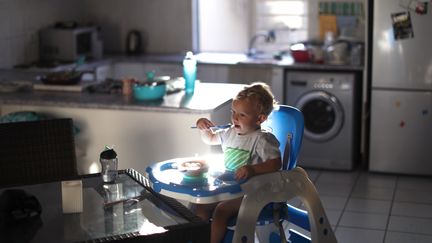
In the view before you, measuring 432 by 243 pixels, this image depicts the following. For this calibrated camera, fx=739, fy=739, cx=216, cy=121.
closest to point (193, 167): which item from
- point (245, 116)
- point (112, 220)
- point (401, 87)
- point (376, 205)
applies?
point (245, 116)

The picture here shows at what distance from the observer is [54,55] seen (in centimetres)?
655

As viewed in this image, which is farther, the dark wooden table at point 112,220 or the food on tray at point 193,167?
the food on tray at point 193,167

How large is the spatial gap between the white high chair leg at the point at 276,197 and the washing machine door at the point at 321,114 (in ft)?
8.90

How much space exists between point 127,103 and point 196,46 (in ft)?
9.25

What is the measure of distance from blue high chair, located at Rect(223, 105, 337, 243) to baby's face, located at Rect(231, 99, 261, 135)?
248 millimetres

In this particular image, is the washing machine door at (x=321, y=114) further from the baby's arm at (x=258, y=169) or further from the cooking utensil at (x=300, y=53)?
the baby's arm at (x=258, y=169)

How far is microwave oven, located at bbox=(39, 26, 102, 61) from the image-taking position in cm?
647

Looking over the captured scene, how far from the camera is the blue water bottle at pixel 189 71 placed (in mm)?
4500

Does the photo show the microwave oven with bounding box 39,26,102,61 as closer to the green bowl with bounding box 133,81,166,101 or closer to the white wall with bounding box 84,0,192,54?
the white wall with bounding box 84,0,192,54

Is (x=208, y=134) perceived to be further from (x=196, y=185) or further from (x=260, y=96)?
(x=196, y=185)

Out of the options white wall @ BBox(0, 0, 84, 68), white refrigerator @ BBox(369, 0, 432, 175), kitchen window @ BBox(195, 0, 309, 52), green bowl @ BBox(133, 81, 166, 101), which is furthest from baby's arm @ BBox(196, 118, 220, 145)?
kitchen window @ BBox(195, 0, 309, 52)

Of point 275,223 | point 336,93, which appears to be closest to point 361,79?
point 336,93

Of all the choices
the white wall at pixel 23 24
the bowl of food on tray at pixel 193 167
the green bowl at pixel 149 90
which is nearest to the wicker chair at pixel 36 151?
the bowl of food on tray at pixel 193 167

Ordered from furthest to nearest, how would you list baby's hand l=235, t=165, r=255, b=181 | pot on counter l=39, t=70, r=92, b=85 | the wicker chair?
pot on counter l=39, t=70, r=92, b=85 → the wicker chair → baby's hand l=235, t=165, r=255, b=181
